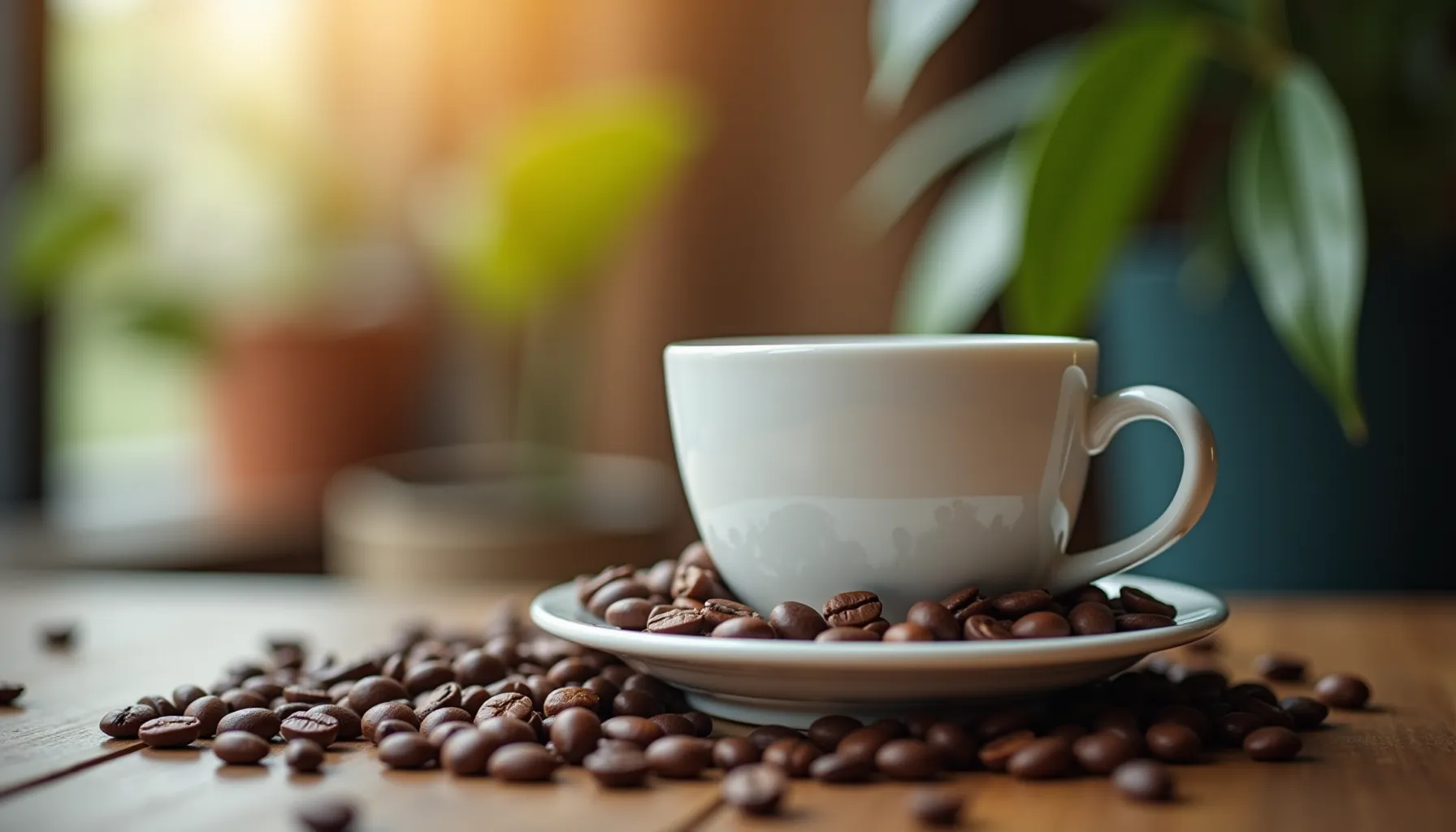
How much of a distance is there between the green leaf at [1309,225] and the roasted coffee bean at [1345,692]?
26 centimetres

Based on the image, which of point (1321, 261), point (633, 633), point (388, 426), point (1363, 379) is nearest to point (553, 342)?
point (388, 426)

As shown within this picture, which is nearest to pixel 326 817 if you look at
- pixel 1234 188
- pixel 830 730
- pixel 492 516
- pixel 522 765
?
pixel 522 765

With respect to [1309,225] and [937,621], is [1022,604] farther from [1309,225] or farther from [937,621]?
[1309,225]

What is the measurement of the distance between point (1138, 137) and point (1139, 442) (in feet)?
1.66

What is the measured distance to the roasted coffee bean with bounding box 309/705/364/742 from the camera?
58 cm

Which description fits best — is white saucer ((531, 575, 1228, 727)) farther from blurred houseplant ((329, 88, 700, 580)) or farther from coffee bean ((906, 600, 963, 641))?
blurred houseplant ((329, 88, 700, 580))

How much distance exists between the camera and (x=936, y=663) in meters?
0.50

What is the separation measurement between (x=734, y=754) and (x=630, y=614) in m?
0.10

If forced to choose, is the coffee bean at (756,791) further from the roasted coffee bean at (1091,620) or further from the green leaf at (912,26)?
the green leaf at (912,26)

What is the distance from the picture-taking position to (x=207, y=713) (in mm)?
583

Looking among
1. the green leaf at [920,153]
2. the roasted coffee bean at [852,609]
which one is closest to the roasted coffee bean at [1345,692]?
the roasted coffee bean at [852,609]

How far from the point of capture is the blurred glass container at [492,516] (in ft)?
6.18

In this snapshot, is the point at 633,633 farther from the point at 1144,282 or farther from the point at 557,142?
the point at 557,142

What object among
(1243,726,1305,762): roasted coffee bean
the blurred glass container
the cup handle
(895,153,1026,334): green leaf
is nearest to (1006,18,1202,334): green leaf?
(895,153,1026,334): green leaf
